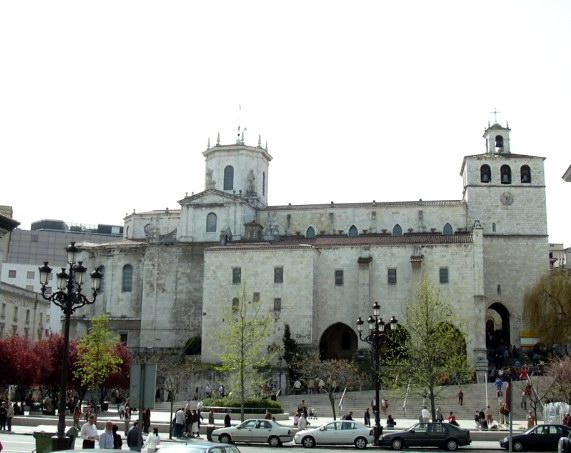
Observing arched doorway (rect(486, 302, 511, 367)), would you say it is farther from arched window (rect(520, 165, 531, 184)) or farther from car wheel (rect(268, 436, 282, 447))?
car wheel (rect(268, 436, 282, 447))

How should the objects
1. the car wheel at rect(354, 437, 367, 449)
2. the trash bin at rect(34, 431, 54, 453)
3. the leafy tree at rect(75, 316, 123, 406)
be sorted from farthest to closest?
the leafy tree at rect(75, 316, 123, 406), the car wheel at rect(354, 437, 367, 449), the trash bin at rect(34, 431, 54, 453)

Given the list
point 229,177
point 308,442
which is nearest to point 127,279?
point 229,177

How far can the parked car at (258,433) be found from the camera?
26.5 meters

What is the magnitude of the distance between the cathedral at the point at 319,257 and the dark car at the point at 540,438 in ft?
92.2

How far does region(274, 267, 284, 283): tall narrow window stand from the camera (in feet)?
184

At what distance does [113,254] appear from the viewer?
65812 mm

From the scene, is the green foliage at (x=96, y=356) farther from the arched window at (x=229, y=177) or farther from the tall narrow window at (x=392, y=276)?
the arched window at (x=229, y=177)

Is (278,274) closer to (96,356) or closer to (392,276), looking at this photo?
(392,276)

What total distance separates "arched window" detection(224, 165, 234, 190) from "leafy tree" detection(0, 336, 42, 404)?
3050 cm

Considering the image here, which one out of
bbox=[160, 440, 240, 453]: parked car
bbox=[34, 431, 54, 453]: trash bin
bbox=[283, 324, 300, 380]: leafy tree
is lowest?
bbox=[34, 431, 54, 453]: trash bin

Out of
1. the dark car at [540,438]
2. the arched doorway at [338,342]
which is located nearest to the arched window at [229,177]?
the arched doorway at [338,342]

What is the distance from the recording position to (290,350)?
5347cm

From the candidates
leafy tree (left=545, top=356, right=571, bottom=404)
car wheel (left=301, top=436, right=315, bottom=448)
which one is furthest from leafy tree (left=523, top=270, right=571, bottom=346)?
car wheel (left=301, top=436, right=315, bottom=448)

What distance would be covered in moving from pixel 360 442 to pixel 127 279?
4260 centimetres
